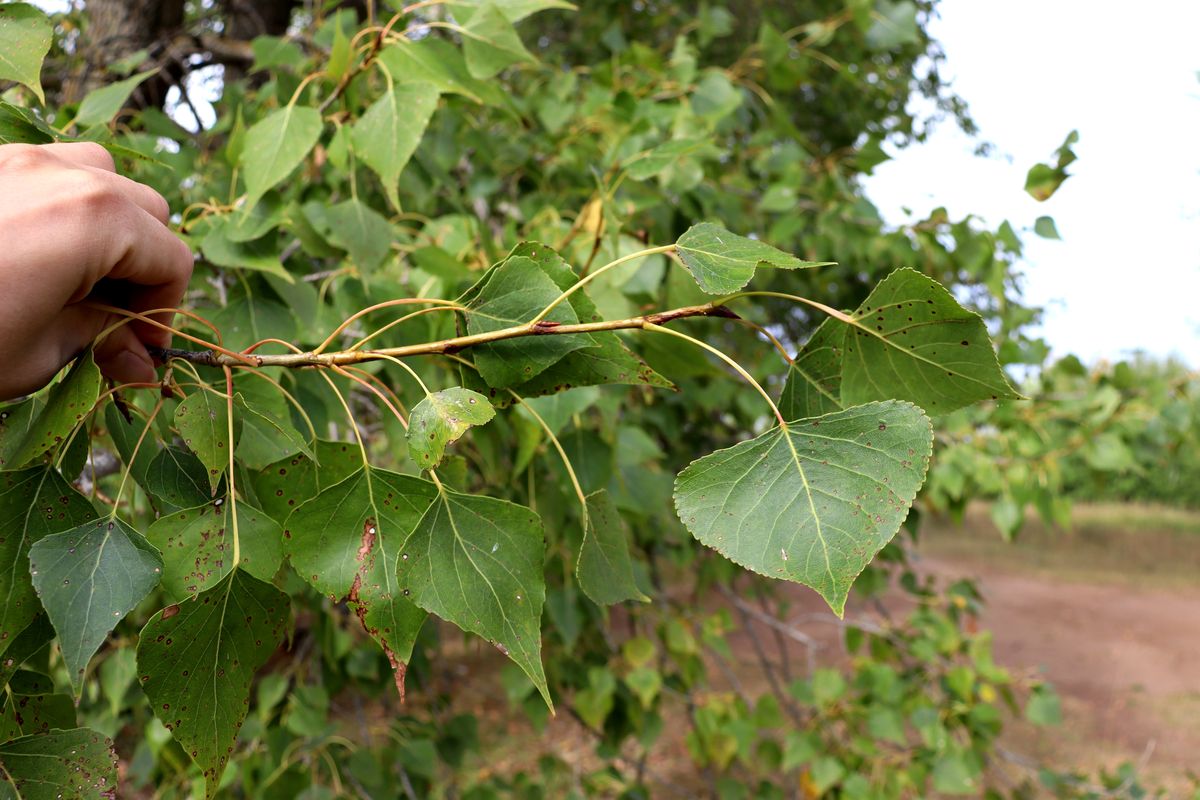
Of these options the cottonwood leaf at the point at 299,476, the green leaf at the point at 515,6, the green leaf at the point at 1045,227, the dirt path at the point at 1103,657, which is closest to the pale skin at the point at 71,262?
the cottonwood leaf at the point at 299,476

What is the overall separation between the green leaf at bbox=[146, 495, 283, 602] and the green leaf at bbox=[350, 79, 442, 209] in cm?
46

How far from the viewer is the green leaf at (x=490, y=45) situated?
1028mm

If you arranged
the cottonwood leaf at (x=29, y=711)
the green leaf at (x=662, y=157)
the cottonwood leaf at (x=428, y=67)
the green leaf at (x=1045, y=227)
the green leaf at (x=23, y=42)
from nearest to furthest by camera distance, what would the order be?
→ the cottonwood leaf at (x=29, y=711)
the green leaf at (x=23, y=42)
the cottonwood leaf at (x=428, y=67)
the green leaf at (x=662, y=157)
the green leaf at (x=1045, y=227)

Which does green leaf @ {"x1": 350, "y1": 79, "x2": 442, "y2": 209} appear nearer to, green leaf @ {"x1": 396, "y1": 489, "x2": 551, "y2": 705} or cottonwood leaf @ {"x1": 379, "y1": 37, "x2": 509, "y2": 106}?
cottonwood leaf @ {"x1": 379, "y1": 37, "x2": 509, "y2": 106}

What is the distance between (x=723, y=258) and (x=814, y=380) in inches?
5.2

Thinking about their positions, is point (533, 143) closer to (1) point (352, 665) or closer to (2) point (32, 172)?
(1) point (352, 665)

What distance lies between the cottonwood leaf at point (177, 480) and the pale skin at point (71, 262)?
82 mm

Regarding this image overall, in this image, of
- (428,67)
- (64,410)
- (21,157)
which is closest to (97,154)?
(21,157)

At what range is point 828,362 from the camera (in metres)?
0.58

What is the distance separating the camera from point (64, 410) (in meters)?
0.51

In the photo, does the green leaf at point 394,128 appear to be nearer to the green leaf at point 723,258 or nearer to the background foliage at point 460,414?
the background foliage at point 460,414

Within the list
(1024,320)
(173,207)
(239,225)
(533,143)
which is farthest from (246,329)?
(1024,320)

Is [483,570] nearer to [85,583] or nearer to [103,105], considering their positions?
[85,583]

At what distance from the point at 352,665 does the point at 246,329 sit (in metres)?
1.14
